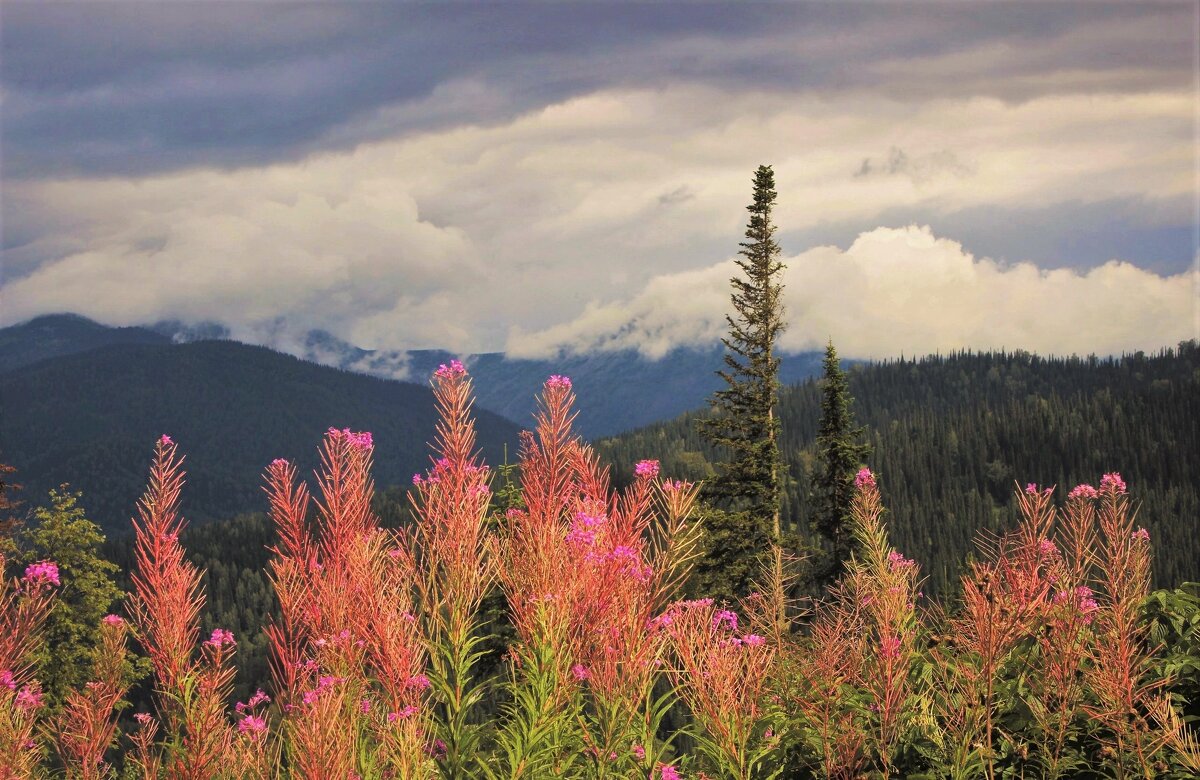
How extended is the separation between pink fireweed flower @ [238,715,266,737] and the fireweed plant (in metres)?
0.01

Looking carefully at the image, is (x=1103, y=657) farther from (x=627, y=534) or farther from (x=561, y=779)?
(x=561, y=779)

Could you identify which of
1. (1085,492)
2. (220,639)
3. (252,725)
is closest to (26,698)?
(252,725)

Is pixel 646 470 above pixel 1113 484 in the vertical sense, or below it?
above

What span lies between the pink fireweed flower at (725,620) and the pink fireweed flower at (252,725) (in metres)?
2.45

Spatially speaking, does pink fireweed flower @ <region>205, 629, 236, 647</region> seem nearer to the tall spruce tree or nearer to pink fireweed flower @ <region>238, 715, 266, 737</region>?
Answer: pink fireweed flower @ <region>238, 715, 266, 737</region>

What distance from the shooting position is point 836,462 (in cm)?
3303

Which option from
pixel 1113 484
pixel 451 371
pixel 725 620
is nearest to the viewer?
pixel 451 371

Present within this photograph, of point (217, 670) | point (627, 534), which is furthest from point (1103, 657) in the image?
point (217, 670)

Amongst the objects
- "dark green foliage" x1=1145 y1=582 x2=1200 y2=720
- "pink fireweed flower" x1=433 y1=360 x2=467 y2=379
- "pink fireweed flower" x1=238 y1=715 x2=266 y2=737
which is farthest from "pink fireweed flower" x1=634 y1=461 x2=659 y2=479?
"dark green foliage" x1=1145 y1=582 x2=1200 y2=720

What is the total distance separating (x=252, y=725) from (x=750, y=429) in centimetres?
2564

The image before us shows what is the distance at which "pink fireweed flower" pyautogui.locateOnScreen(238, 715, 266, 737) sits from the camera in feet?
16.8

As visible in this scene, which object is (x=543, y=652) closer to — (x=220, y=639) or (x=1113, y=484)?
(x=220, y=639)

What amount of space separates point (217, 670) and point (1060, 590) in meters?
4.58

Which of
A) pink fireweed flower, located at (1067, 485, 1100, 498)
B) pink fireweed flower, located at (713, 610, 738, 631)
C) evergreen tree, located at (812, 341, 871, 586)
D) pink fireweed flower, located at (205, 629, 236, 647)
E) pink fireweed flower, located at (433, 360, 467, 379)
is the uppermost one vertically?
pink fireweed flower, located at (433, 360, 467, 379)
